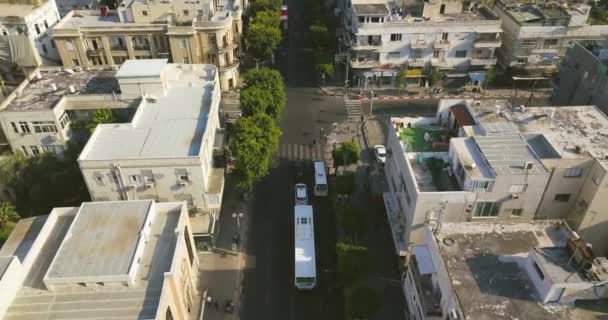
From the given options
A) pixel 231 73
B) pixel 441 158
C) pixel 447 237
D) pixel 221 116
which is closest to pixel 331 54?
pixel 231 73

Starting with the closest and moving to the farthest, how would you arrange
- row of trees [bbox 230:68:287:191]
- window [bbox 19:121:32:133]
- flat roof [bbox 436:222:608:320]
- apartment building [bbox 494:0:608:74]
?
1. flat roof [bbox 436:222:608:320]
2. row of trees [bbox 230:68:287:191]
3. window [bbox 19:121:32:133]
4. apartment building [bbox 494:0:608:74]

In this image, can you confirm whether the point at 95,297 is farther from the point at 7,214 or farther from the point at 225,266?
the point at 7,214

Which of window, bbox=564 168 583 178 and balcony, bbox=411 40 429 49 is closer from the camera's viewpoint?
window, bbox=564 168 583 178

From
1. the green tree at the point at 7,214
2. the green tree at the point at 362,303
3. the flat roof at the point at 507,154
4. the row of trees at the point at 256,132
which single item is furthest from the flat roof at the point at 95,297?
the flat roof at the point at 507,154

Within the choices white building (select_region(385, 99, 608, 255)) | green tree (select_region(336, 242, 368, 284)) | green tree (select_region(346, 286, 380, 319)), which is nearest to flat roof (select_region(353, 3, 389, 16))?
white building (select_region(385, 99, 608, 255))

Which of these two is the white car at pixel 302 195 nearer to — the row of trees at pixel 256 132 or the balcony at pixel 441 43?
the row of trees at pixel 256 132

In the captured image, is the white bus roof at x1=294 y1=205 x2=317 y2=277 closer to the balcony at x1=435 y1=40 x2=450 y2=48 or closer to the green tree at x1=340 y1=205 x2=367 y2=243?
the green tree at x1=340 y1=205 x2=367 y2=243
